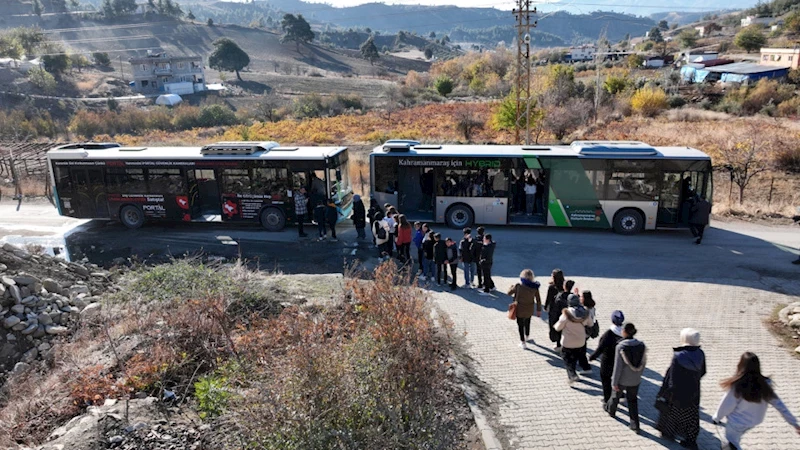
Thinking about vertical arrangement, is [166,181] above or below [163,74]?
below

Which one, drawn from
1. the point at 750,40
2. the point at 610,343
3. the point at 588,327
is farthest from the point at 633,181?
the point at 750,40

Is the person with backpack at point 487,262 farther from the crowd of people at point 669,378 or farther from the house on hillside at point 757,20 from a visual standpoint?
the house on hillside at point 757,20

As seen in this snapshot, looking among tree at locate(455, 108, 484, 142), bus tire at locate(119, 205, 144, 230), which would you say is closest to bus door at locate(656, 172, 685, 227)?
bus tire at locate(119, 205, 144, 230)

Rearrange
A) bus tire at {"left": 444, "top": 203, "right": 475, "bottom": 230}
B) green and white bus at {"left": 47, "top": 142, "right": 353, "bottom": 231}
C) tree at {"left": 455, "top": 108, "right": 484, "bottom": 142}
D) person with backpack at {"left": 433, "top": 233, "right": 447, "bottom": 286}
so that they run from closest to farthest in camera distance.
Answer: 1. person with backpack at {"left": 433, "top": 233, "right": 447, "bottom": 286}
2. green and white bus at {"left": 47, "top": 142, "right": 353, "bottom": 231}
3. bus tire at {"left": 444, "top": 203, "right": 475, "bottom": 230}
4. tree at {"left": 455, "top": 108, "right": 484, "bottom": 142}

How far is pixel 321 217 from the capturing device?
55.1 ft

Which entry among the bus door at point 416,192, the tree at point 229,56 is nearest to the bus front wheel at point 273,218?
the bus door at point 416,192

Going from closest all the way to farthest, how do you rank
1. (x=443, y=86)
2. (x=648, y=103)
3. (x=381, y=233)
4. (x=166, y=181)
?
1. (x=381, y=233)
2. (x=166, y=181)
3. (x=648, y=103)
4. (x=443, y=86)

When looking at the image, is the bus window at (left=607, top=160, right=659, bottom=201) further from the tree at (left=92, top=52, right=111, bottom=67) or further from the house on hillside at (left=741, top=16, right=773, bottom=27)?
the house on hillside at (left=741, top=16, right=773, bottom=27)

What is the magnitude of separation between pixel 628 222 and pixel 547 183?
271 centimetres

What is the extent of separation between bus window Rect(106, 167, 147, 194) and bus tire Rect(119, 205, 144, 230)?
1.92 ft

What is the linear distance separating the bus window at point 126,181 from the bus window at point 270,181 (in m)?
3.86

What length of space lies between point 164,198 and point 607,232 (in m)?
14.4

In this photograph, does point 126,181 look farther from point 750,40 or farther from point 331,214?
point 750,40

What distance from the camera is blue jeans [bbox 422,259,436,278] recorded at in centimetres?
1334
